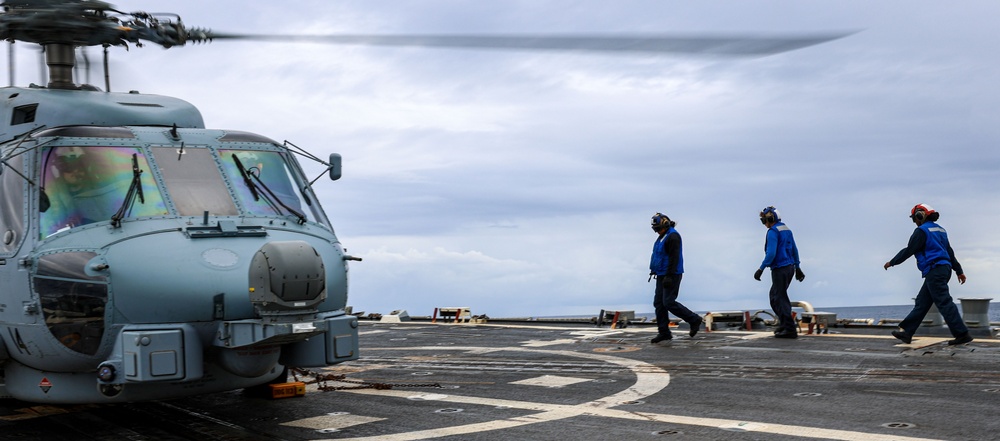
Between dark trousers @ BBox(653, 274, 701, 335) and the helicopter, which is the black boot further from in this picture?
the helicopter

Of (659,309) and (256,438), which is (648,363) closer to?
(659,309)

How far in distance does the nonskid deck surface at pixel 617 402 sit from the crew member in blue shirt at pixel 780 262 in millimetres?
1593

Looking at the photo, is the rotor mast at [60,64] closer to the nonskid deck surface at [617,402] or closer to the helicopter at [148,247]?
the helicopter at [148,247]

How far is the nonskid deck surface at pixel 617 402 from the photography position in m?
7.96

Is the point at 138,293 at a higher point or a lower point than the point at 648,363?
higher

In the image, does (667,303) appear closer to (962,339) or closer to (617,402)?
(962,339)

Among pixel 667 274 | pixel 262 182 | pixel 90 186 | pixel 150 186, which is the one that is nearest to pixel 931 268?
pixel 667 274

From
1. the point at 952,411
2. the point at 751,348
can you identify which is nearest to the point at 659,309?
the point at 751,348

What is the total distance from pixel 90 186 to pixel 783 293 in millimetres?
12008

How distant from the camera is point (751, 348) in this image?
48.1 ft

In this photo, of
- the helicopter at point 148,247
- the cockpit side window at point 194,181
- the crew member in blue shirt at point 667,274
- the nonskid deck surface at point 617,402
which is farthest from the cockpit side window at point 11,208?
the crew member in blue shirt at point 667,274

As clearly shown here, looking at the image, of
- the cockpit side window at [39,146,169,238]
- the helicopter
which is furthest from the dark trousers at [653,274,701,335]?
the cockpit side window at [39,146,169,238]

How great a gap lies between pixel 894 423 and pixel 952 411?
2.97ft

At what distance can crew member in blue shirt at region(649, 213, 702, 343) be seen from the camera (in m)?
16.0
